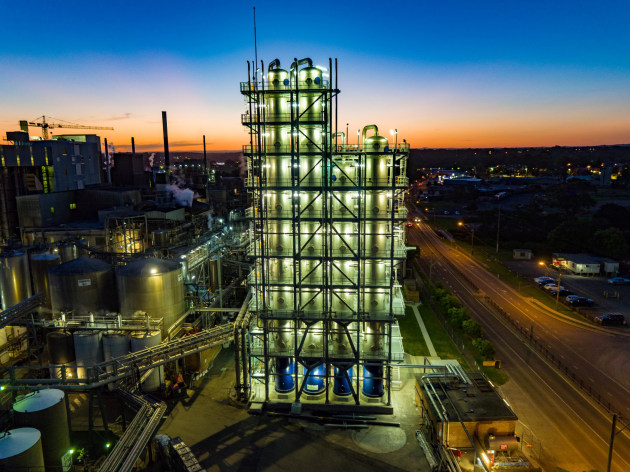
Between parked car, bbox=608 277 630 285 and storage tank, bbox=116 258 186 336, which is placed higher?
storage tank, bbox=116 258 186 336

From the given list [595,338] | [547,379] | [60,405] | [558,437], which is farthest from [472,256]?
[60,405]

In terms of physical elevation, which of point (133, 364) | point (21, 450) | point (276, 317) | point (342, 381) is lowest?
point (342, 381)

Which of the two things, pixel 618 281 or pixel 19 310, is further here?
pixel 618 281

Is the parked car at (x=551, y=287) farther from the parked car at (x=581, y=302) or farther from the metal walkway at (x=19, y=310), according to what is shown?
the metal walkway at (x=19, y=310)

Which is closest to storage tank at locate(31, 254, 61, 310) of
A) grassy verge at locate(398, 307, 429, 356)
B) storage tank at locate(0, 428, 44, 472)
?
storage tank at locate(0, 428, 44, 472)

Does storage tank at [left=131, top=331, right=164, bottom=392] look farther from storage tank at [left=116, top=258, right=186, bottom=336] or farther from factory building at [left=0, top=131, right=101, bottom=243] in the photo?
factory building at [left=0, top=131, right=101, bottom=243]

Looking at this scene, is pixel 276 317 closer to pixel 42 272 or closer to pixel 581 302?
pixel 42 272

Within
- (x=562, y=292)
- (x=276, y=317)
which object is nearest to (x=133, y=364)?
(x=276, y=317)
